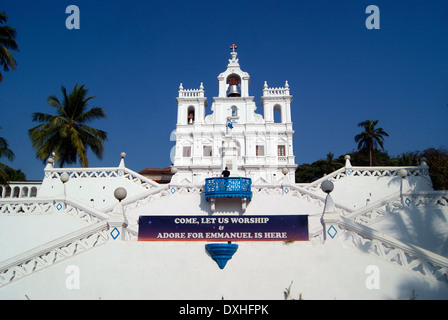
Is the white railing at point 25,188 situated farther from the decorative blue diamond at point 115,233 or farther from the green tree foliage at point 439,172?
the green tree foliage at point 439,172

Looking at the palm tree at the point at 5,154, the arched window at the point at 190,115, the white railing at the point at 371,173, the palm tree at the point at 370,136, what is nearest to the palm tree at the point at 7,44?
the palm tree at the point at 5,154

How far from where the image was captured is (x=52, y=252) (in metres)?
10.5

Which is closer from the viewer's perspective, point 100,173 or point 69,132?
point 100,173

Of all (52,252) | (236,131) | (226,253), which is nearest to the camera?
(226,253)

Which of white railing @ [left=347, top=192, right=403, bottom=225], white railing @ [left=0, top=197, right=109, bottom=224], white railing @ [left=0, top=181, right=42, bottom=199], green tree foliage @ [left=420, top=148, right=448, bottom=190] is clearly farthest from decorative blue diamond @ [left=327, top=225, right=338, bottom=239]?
white railing @ [left=0, top=181, right=42, bottom=199]

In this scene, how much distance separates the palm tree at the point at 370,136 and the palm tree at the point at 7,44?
4296cm

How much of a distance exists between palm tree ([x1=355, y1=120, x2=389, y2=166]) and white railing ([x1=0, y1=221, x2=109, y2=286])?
45299 mm

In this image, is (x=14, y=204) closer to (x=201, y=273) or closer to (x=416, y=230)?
(x=201, y=273)

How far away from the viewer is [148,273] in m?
10.1

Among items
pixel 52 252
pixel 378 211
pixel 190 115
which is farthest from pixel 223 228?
pixel 190 115

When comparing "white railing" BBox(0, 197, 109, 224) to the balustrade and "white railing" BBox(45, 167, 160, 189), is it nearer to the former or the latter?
the balustrade

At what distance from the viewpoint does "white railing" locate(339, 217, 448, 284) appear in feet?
29.5

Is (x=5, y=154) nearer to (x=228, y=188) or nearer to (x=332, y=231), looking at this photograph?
(x=228, y=188)

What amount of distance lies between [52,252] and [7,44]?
1624cm
